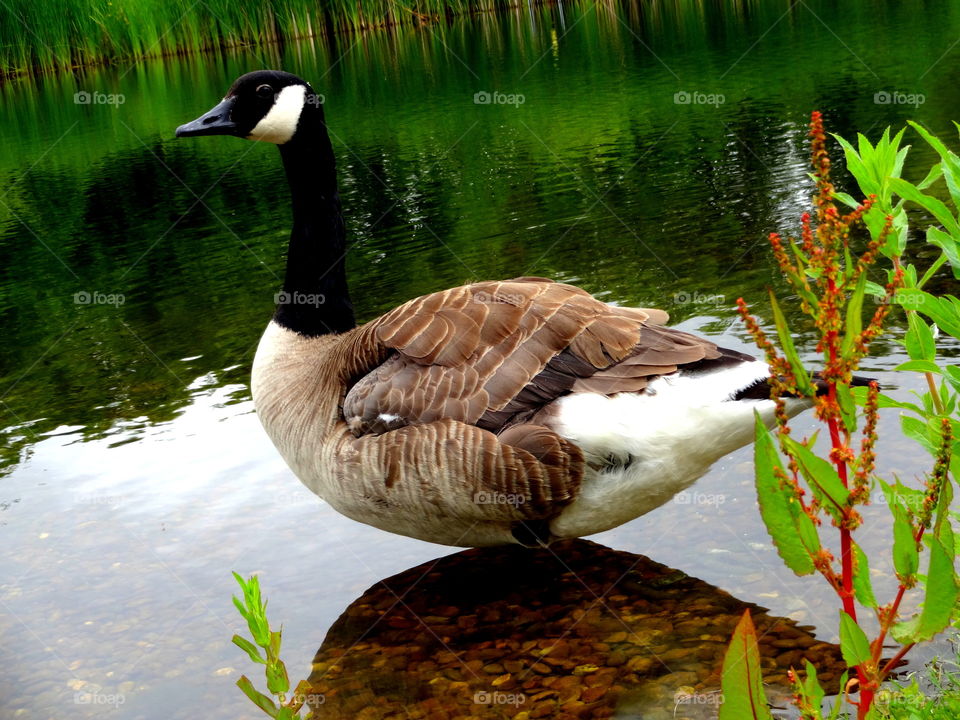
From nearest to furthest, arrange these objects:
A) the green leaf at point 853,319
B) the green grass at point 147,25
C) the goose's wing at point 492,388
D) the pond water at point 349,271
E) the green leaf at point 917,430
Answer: the green leaf at point 853,319, the green leaf at point 917,430, the goose's wing at point 492,388, the pond water at point 349,271, the green grass at point 147,25

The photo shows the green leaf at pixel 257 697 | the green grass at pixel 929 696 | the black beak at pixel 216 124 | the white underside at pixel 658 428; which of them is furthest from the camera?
the black beak at pixel 216 124

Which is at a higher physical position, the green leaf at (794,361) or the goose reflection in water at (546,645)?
the green leaf at (794,361)

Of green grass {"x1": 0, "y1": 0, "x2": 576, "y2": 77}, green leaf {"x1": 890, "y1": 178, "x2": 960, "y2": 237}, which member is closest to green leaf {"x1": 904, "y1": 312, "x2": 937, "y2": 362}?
green leaf {"x1": 890, "y1": 178, "x2": 960, "y2": 237}

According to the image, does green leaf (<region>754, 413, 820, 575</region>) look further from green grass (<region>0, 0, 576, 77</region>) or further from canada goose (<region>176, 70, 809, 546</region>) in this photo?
green grass (<region>0, 0, 576, 77</region>)

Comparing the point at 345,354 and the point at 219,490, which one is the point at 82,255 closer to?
the point at 219,490

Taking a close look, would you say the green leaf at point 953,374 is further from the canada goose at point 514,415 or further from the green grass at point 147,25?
the green grass at point 147,25

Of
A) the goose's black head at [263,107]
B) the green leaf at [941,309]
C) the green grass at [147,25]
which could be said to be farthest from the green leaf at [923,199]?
the green grass at [147,25]

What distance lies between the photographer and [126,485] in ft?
21.2

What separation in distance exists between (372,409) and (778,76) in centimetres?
1596

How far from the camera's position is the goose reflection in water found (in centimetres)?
396

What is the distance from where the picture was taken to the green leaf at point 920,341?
273 cm

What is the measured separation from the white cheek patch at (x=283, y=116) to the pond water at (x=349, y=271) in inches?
83.9

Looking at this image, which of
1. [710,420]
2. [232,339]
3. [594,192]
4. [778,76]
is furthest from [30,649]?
[778,76]

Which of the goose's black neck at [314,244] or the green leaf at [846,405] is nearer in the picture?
the green leaf at [846,405]
